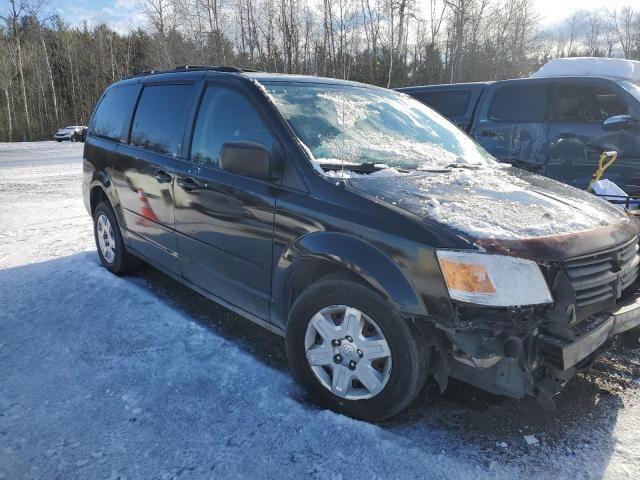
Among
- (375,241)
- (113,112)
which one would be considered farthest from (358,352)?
(113,112)

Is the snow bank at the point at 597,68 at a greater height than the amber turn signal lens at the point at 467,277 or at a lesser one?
greater

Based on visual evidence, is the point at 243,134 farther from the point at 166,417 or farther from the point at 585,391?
the point at 585,391

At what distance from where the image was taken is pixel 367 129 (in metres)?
3.23

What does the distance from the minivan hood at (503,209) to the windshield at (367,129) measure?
26 centimetres

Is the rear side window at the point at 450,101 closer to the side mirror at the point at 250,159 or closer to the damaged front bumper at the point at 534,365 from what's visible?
the side mirror at the point at 250,159

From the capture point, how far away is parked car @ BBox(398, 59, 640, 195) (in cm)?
539

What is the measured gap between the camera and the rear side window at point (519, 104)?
6066 mm

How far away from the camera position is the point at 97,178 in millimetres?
4844

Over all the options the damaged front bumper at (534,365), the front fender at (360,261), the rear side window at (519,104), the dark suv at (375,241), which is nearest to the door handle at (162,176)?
the dark suv at (375,241)

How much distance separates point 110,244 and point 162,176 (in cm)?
153

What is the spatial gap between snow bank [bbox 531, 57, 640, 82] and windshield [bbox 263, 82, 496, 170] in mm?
4886

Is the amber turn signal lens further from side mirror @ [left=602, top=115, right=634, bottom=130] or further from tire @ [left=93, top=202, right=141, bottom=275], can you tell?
side mirror @ [left=602, top=115, right=634, bottom=130]

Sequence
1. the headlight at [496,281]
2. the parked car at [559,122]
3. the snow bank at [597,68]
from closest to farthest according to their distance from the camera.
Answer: the headlight at [496,281]
the parked car at [559,122]
the snow bank at [597,68]

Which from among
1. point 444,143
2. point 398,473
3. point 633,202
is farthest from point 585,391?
point 633,202
